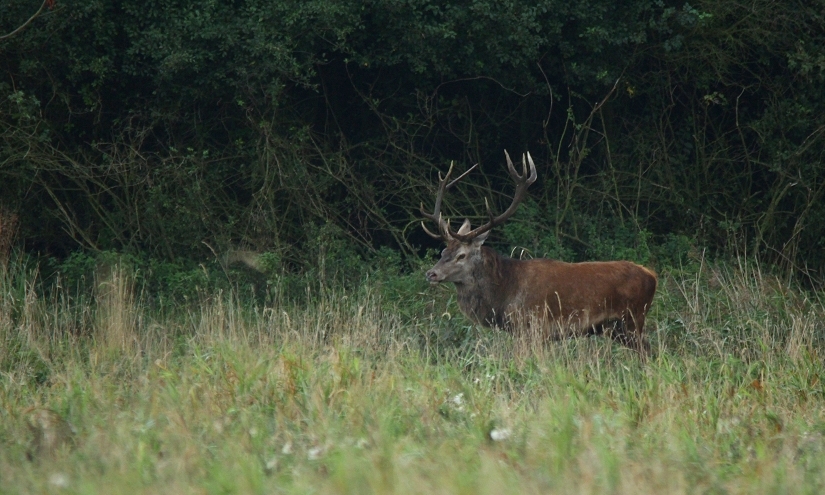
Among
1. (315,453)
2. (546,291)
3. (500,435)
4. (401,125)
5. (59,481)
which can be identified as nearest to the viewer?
(59,481)

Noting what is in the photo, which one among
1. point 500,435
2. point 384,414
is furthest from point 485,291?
point 500,435

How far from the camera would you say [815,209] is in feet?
39.6

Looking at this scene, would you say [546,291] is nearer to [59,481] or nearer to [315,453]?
[315,453]

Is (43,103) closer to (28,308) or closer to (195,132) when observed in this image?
(195,132)

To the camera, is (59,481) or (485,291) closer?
(59,481)

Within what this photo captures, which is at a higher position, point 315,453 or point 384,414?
point 315,453

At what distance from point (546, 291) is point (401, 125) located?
442 centimetres

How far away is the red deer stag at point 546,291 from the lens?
334 inches

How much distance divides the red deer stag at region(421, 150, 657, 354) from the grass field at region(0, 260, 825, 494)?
229 mm

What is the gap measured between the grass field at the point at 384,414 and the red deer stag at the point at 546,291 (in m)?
0.23

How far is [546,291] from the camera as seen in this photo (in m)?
8.60

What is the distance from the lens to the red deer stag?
334 inches

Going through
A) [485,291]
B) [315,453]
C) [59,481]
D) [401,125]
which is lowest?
[485,291]

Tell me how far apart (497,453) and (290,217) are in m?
7.44
